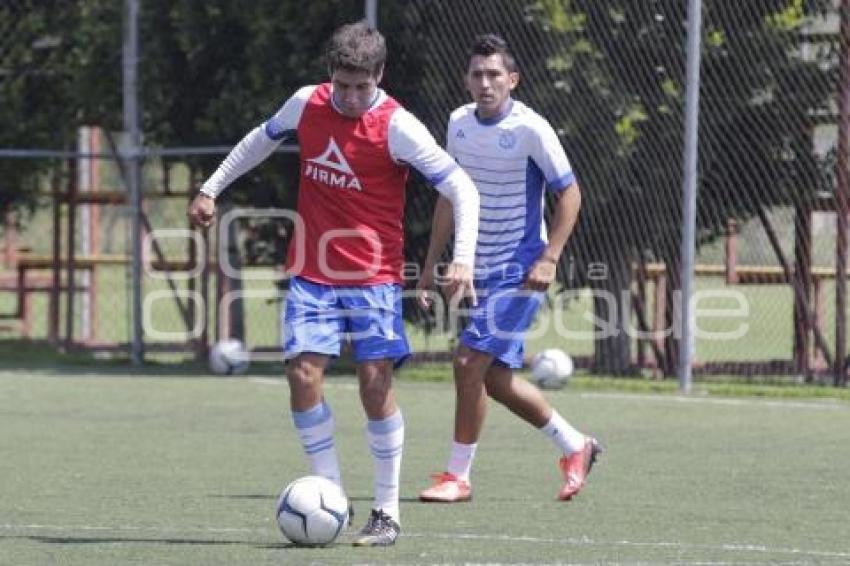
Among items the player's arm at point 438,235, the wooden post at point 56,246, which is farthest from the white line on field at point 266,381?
the player's arm at point 438,235

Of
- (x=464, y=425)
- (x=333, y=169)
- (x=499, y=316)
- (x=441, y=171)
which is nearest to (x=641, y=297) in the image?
(x=464, y=425)

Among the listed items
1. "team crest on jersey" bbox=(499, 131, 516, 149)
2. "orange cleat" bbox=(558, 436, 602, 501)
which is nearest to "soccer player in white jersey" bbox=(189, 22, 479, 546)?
"team crest on jersey" bbox=(499, 131, 516, 149)

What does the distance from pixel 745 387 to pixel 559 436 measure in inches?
246

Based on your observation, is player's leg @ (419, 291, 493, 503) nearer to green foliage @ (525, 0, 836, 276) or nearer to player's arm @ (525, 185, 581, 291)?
player's arm @ (525, 185, 581, 291)

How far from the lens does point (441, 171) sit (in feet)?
24.9

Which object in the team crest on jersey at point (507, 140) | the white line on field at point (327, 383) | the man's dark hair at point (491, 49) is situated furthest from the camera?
the white line on field at point (327, 383)

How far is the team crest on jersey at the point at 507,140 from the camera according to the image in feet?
30.0

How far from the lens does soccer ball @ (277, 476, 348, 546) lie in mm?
7230

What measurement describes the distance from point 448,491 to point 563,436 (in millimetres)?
711

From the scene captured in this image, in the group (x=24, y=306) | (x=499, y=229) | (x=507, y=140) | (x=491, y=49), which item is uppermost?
(x=491, y=49)

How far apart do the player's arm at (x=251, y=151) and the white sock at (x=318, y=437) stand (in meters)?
0.81

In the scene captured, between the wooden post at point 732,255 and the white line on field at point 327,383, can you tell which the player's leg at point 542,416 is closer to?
the white line on field at point 327,383

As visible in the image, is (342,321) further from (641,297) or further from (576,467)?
(641,297)

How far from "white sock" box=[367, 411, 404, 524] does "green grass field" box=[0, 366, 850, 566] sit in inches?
A: 6.4
